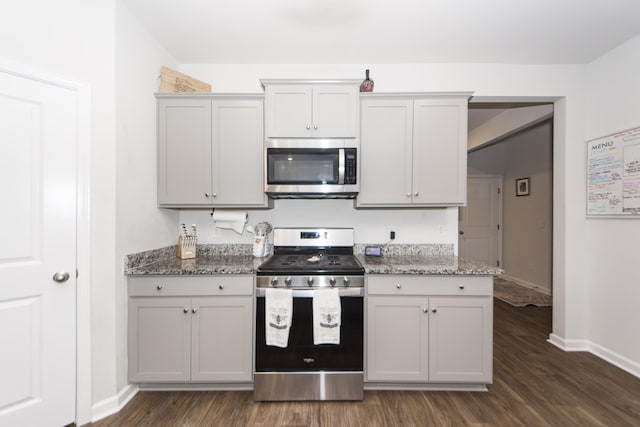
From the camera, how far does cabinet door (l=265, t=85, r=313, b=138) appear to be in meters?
2.25

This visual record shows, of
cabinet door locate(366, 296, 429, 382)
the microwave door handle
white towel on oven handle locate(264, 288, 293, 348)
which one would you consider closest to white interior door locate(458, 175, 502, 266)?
cabinet door locate(366, 296, 429, 382)

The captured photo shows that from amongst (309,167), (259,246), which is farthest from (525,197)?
(259,246)

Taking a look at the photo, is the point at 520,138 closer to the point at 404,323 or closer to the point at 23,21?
the point at 404,323

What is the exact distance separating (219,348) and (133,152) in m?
1.60

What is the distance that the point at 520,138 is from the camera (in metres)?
5.14

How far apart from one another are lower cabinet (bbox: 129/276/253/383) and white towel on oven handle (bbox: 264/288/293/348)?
173 millimetres

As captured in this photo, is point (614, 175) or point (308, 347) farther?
point (614, 175)

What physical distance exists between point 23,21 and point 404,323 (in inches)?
119

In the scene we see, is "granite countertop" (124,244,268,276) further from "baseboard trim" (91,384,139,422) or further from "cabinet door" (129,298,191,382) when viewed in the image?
Answer: "baseboard trim" (91,384,139,422)

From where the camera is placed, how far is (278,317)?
191 cm

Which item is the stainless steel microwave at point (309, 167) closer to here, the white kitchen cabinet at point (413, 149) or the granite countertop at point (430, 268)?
the white kitchen cabinet at point (413, 149)

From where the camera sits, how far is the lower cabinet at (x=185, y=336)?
1.97 meters

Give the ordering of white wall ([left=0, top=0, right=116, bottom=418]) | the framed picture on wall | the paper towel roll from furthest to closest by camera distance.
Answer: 1. the framed picture on wall
2. the paper towel roll
3. white wall ([left=0, top=0, right=116, bottom=418])

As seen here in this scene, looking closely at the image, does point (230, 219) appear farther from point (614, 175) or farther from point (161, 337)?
point (614, 175)
